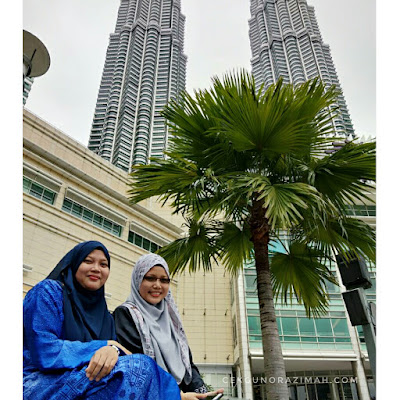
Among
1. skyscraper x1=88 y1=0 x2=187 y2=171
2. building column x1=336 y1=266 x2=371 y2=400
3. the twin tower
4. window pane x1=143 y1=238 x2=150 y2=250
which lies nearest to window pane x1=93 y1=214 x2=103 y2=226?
window pane x1=143 y1=238 x2=150 y2=250

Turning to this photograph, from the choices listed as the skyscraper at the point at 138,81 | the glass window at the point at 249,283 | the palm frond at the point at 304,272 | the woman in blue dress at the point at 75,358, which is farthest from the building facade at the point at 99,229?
the skyscraper at the point at 138,81

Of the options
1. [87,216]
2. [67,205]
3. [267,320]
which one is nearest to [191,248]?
[267,320]

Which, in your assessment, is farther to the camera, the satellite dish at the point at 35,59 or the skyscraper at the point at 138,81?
the skyscraper at the point at 138,81

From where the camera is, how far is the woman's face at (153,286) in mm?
2100

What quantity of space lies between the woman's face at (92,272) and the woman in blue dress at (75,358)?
0.06m

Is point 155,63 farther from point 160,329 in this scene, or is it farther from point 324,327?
point 160,329

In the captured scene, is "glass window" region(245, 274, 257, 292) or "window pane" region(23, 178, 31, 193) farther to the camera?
"glass window" region(245, 274, 257, 292)

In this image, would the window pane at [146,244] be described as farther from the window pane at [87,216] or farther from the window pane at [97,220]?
the window pane at [87,216]

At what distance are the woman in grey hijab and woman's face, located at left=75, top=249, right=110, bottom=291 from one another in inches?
11.8

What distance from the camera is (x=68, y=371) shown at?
1302mm

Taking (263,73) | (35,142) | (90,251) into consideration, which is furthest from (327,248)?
(263,73)

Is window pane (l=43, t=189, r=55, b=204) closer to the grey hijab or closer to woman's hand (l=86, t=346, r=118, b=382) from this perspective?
the grey hijab

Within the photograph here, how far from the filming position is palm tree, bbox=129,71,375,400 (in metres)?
4.01
